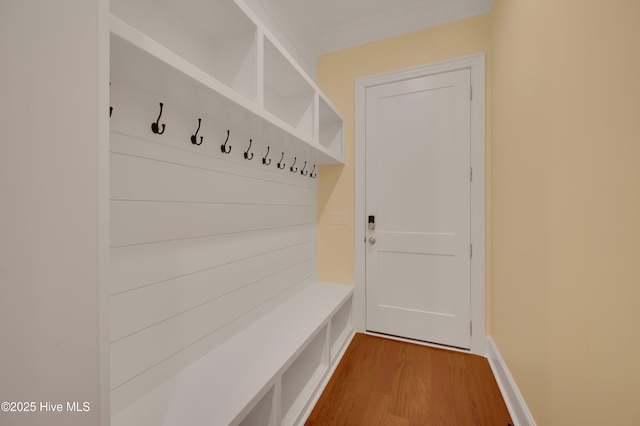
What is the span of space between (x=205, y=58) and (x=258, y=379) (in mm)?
1392

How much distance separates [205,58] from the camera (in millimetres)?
1131

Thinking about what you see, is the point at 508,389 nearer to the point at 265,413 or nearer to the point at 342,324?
the point at 342,324

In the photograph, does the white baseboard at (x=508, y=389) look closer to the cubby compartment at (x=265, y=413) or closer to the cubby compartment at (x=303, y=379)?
the cubby compartment at (x=303, y=379)

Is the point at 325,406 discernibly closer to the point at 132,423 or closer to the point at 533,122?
the point at 132,423

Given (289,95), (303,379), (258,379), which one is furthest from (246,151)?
(303,379)

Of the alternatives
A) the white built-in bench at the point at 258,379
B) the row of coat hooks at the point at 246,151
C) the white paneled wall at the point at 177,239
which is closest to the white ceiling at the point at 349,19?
the row of coat hooks at the point at 246,151

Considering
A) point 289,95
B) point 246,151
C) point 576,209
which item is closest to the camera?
point 576,209

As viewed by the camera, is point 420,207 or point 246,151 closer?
point 246,151

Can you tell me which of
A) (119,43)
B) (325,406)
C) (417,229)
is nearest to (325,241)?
(417,229)

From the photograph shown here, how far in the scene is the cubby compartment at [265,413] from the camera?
1.04 m

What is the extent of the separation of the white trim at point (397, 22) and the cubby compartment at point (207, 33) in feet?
4.97

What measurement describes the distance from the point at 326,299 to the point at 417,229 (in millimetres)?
932

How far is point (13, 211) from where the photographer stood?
1.31 feet

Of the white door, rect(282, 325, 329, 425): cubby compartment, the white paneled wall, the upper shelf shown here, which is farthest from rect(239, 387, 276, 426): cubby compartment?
the white door
